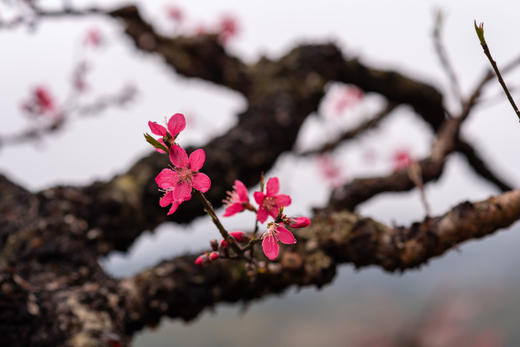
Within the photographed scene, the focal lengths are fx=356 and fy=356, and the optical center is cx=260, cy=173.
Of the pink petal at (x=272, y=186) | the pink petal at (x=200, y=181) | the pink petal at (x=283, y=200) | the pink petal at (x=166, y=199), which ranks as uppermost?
the pink petal at (x=166, y=199)

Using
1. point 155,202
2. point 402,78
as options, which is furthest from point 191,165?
point 402,78

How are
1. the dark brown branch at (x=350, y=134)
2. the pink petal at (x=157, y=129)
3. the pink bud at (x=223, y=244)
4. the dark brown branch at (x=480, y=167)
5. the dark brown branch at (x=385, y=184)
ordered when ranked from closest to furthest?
the pink petal at (x=157, y=129) < the pink bud at (x=223, y=244) < the dark brown branch at (x=385, y=184) < the dark brown branch at (x=480, y=167) < the dark brown branch at (x=350, y=134)

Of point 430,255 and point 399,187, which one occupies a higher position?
point 399,187

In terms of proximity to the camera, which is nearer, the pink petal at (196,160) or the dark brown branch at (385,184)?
the pink petal at (196,160)

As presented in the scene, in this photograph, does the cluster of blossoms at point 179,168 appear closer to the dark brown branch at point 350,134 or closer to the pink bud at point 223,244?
the pink bud at point 223,244

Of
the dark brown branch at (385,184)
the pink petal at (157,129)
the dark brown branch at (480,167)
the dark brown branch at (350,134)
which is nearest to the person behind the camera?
the pink petal at (157,129)

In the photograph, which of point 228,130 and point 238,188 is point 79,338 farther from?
point 228,130

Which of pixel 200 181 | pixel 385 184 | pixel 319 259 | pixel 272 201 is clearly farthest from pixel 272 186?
pixel 385 184

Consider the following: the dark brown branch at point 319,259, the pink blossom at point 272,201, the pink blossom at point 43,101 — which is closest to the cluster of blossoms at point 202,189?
the pink blossom at point 272,201
